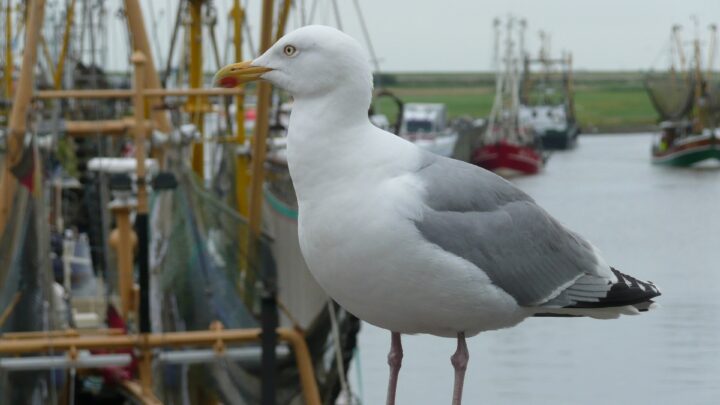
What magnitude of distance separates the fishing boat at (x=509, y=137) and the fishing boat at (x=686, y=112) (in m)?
4.94

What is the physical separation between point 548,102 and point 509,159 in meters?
31.6

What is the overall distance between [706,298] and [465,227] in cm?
1756

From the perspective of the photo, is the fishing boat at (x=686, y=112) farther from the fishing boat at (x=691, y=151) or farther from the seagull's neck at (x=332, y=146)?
the seagull's neck at (x=332, y=146)

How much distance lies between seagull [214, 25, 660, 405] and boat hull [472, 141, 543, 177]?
46.4 m

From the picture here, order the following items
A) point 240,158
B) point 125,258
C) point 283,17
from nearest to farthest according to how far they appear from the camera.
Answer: point 125,258
point 283,17
point 240,158

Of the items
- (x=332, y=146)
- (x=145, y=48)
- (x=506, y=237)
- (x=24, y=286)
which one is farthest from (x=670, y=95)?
(x=332, y=146)

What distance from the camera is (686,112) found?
63938 mm

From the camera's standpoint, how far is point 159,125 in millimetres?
9797

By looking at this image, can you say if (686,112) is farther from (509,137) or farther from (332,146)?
(332,146)

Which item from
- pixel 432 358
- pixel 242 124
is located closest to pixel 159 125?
pixel 242 124

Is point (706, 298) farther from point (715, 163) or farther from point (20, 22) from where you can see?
point (715, 163)

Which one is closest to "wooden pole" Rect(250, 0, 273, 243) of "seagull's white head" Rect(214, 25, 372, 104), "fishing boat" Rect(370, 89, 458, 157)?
"seagull's white head" Rect(214, 25, 372, 104)

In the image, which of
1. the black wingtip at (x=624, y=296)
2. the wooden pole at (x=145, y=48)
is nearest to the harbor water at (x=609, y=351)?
the wooden pole at (x=145, y=48)

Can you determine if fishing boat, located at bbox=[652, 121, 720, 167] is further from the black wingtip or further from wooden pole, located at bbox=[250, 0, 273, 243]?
the black wingtip
